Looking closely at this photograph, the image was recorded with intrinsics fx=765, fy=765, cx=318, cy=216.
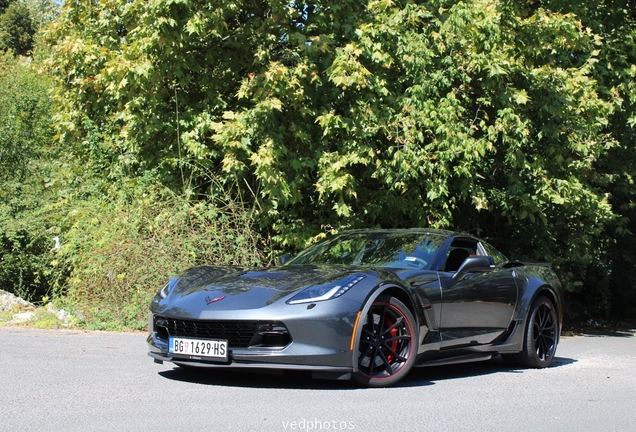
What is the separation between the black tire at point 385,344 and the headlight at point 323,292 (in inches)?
10.2

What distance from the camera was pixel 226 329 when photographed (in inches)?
223

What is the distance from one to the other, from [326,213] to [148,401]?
6.99 m

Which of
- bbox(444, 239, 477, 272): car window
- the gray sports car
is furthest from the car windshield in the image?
bbox(444, 239, 477, 272): car window

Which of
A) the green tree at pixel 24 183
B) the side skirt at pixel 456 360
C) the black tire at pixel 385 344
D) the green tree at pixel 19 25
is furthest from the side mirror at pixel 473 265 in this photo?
the green tree at pixel 19 25

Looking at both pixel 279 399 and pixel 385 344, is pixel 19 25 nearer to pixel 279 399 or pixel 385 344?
pixel 385 344

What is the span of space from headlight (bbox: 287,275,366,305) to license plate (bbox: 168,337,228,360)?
603 millimetres

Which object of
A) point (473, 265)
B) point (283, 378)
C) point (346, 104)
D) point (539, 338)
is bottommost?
point (283, 378)

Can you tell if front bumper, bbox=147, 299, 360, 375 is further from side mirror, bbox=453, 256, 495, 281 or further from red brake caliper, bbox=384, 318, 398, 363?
side mirror, bbox=453, 256, 495, 281

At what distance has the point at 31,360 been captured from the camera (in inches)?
268

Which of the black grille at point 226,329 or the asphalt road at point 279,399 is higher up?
the black grille at point 226,329

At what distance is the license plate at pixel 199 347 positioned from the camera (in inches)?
221

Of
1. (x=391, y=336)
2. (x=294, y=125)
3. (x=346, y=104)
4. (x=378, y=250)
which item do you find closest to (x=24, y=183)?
(x=294, y=125)

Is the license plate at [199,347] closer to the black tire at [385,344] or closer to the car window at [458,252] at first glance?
the black tire at [385,344]

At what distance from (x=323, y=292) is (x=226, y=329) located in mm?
771
